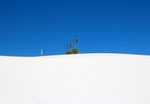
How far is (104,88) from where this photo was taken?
19.3ft

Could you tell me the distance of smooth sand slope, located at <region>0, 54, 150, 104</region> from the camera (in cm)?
516

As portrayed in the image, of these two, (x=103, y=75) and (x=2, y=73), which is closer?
(x=2, y=73)

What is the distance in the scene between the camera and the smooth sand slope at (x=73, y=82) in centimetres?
516

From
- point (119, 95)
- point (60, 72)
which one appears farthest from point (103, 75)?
point (60, 72)

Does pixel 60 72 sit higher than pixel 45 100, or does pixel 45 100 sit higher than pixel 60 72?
pixel 60 72

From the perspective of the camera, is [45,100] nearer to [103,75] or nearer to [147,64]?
[103,75]

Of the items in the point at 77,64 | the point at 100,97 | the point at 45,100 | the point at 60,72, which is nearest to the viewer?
the point at 45,100

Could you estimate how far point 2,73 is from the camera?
5824mm

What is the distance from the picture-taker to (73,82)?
19.6 feet

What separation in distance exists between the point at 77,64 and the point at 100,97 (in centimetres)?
204

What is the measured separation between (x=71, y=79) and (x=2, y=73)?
2.47 m

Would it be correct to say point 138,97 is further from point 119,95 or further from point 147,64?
point 147,64

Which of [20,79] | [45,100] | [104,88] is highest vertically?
[20,79]

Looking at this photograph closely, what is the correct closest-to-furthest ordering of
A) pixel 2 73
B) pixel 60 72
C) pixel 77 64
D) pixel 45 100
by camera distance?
pixel 45 100 < pixel 2 73 < pixel 60 72 < pixel 77 64
